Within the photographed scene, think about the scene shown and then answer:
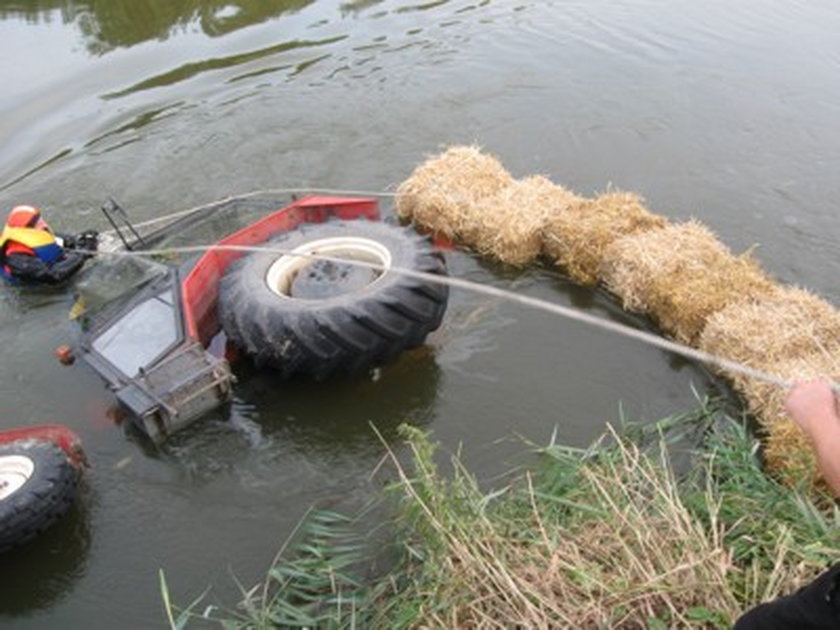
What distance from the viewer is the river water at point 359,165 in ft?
18.6

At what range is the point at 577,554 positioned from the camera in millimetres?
4035

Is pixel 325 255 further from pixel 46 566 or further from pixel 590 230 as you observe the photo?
pixel 46 566

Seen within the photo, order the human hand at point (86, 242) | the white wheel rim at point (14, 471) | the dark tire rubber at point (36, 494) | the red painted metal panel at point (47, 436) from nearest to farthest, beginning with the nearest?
the dark tire rubber at point (36, 494), the white wheel rim at point (14, 471), the red painted metal panel at point (47, 436), the human hand at point (86, 242)

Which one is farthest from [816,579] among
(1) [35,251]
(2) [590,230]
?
(1) [35,251]

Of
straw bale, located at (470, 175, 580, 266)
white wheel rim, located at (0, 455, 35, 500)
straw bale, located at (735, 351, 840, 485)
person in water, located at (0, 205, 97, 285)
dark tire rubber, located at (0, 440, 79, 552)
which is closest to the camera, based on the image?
straw bale, located at (735, 351, 840, 485)

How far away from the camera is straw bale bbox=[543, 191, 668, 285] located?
751 cm

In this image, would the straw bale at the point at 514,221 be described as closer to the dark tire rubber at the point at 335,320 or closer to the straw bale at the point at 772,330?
the dark tire rubber at the point at 335,320

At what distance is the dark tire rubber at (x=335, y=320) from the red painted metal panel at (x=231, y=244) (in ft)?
0.90

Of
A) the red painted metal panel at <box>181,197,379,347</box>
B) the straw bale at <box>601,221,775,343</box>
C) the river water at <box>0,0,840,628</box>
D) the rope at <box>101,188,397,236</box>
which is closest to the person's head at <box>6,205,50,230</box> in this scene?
the rope at <box>101,188,397,236</box>

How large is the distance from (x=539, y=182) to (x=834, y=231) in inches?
122

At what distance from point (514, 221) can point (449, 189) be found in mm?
979

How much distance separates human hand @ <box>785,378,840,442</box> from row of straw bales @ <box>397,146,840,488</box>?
1.86 m

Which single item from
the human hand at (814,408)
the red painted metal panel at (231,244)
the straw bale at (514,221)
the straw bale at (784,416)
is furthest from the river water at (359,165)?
the human hand at (814,408)

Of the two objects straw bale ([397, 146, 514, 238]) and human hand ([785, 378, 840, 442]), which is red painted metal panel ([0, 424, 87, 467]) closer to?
straw bale ([397, 146, 514, 238])
